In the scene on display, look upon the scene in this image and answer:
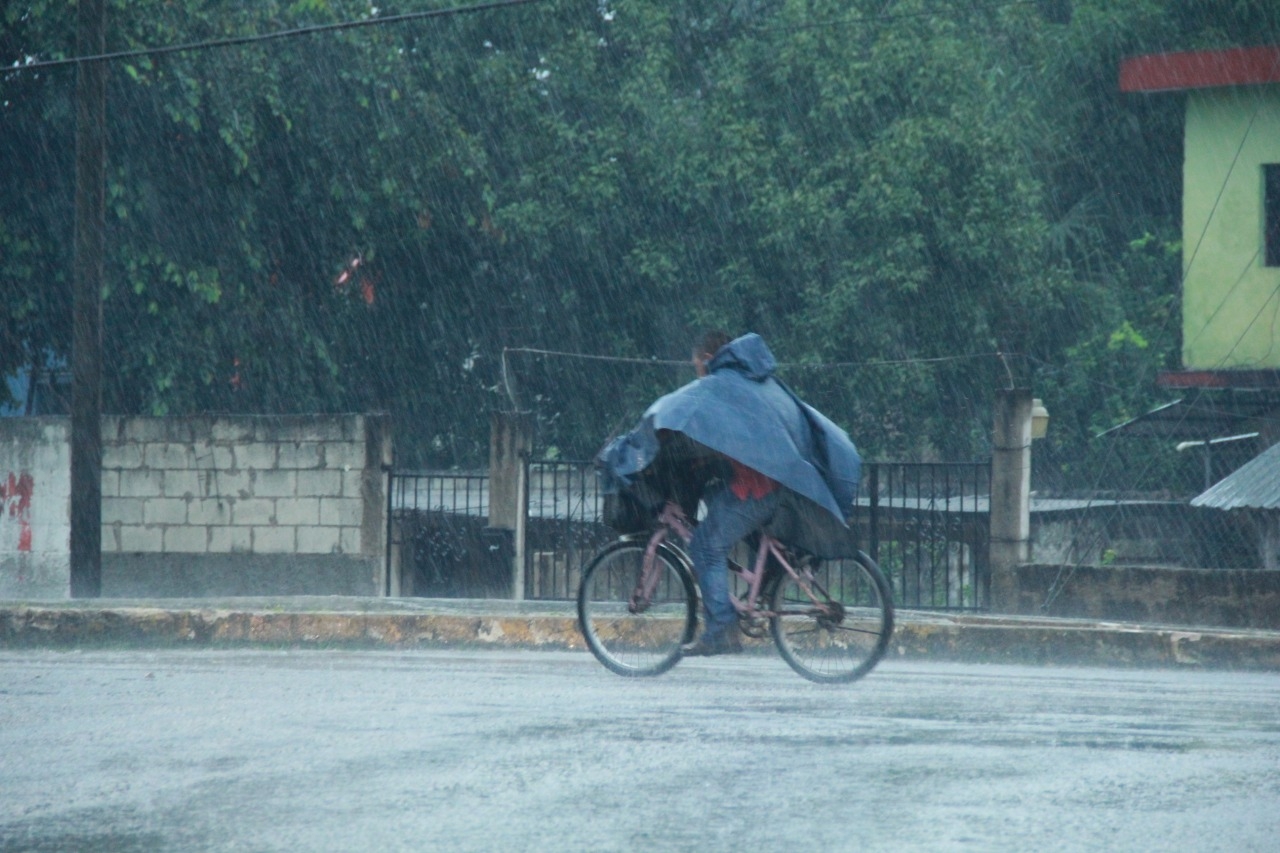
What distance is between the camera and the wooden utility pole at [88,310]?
12953mm

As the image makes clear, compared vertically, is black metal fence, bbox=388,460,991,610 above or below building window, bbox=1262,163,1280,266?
below

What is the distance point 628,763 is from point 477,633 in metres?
4.99

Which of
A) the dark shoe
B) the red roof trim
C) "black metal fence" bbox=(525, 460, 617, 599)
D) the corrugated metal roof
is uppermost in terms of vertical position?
the red roof trim

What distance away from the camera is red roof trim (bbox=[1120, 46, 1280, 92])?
58.0 ft

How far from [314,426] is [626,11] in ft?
42.1

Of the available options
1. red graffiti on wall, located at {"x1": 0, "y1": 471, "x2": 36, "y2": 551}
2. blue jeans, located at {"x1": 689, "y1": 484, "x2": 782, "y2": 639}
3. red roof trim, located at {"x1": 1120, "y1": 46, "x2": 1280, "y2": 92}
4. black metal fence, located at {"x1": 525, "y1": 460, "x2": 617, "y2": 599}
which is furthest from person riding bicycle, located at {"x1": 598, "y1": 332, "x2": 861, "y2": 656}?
Result: red roof trim, located at {"x1": 1120, "y1": 46, "x2": 1280, "y2": 92}

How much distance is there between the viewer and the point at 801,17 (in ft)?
78.8

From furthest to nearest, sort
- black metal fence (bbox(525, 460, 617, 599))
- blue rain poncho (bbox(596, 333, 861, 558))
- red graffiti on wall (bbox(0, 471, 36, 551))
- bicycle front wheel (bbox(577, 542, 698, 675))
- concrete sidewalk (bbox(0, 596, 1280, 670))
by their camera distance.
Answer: red graffiti on wall (bbox(0, 471, 36, 551))
black metal fence (bbox(525, 460, 617, 599))
concrete sidewalk (bbox(0, 596, 1280, 670))
bicycle front wheel (bbox(577, 542, 698, 675))
blue rain poncho (bbox(596, 333, 861, 558))

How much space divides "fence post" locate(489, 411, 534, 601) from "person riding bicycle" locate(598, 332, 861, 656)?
6.65 metres

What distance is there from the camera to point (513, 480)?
46.7 feet

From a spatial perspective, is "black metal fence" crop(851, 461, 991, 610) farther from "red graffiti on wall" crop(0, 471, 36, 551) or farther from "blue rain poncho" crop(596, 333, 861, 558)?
"red graffiti on wall" crop(0, 471, 36, 551)

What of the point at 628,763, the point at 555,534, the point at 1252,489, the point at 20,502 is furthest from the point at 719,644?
the point at 20,502

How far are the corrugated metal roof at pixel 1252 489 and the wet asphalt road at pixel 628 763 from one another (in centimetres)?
633

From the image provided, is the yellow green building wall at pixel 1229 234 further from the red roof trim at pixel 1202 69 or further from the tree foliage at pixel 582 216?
the tree foliage at pixel 582 216
